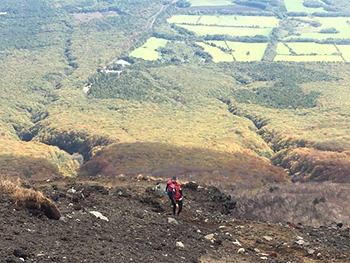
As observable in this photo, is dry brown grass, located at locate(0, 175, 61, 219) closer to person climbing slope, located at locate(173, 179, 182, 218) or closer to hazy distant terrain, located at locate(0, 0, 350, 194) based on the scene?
person climbing slope, located at locate(173, 179, 182, 218)

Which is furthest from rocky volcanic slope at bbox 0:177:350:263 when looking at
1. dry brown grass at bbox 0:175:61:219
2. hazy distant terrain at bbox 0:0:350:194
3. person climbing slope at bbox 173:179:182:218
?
hazy distant terrain at bbox 0:0:350:194

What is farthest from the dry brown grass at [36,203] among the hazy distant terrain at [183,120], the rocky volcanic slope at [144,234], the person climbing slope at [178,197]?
the hazy distant terrain at [183,120]

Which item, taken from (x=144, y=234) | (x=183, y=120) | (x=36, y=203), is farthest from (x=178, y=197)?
(x=183, y=120)

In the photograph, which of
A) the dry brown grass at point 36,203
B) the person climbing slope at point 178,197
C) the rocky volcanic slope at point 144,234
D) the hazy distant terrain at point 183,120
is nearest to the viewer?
the rocky volcanic slope at point 144,234

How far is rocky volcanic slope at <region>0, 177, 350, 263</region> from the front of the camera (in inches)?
789

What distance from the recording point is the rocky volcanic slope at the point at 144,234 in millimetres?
20047

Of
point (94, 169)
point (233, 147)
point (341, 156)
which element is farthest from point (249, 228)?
point (233, 147)

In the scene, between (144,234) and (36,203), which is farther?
(144,234)

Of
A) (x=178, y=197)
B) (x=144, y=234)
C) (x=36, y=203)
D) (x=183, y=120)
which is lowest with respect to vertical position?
(x=183, y=120)

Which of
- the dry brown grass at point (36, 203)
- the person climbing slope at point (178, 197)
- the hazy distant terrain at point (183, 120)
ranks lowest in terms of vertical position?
the hazy distant terrain at point (183, 120)

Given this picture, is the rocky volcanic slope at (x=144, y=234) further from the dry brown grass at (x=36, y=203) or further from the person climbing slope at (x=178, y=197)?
the person climbing slope at (x=178, y=197)

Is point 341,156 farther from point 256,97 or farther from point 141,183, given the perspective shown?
point 256,97

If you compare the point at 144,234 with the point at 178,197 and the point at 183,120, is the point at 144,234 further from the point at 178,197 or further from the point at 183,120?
the point at 183,120

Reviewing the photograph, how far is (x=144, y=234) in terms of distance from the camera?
2389 cm
